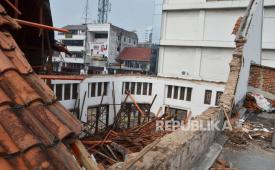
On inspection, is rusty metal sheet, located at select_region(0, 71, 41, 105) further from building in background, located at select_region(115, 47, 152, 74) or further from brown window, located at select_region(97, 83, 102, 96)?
building in background, located at select_region(115, 47, 152, 74)

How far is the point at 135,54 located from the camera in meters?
41.4

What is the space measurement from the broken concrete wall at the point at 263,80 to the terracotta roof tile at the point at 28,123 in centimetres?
1198

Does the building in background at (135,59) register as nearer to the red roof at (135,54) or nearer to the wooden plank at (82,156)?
the red roof at (135,54)

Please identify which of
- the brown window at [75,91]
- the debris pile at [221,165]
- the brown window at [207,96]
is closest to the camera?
the debris pile at [221,165]

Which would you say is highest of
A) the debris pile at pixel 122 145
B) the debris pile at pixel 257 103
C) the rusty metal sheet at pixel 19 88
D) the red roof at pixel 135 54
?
the red roof at pixel 135 54

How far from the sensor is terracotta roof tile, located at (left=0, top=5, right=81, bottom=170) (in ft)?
4.12

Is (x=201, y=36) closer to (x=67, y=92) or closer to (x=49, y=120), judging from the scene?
(x=67, y=92)

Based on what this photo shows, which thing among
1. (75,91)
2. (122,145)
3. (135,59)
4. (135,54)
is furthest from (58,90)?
(135,54)

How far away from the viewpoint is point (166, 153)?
344 cm

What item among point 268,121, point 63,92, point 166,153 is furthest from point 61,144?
point 63,92

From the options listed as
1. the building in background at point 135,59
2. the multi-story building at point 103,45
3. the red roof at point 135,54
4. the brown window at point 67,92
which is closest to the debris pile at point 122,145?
the brown window at point 67,92

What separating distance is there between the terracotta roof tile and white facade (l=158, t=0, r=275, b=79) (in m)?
25.0

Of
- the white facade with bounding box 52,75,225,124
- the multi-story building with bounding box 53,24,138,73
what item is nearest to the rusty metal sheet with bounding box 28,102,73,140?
the white facade with bounding box 52,75,225,124

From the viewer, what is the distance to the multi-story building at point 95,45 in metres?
38.2
